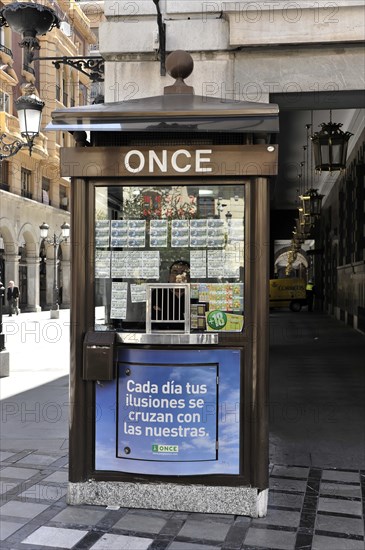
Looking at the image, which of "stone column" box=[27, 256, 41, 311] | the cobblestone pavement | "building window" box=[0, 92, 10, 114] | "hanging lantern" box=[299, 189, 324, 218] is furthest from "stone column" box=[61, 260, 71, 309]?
the cobblestone pavement

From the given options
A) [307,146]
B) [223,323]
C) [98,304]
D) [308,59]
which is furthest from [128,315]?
[307,146]

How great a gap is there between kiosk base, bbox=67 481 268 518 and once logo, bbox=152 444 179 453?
0.26 metres

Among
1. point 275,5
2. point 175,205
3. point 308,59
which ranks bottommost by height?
point 175,205

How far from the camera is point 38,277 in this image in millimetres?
38625

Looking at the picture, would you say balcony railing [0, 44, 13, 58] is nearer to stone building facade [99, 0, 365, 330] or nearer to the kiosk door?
stone building facade [99, 0, 365, 330]

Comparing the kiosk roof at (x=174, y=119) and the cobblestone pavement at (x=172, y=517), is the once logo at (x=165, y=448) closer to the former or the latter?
the cobblestone pavement at (x=172, y=517)

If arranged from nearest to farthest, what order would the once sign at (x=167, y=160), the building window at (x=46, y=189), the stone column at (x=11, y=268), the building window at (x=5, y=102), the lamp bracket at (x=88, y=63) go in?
1. the once sign at (x=167, y=160)
2. the lamp bracket at (x=88, y=63)
3. the building window at (x=5, y=102)
4. the stone column at (x=11, y=268)
5. the building window at (x=46, y=189)

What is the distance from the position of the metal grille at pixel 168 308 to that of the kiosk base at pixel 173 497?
47.6 inches

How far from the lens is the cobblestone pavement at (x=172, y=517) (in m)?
4.14

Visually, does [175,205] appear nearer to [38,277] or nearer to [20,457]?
[20,457]

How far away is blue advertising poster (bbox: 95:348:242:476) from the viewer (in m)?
4.67

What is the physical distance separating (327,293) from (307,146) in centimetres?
1451

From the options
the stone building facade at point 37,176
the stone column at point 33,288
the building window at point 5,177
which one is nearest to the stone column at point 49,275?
the stone building facade at point 37,176

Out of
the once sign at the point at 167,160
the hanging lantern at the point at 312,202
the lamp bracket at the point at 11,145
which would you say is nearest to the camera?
the once sign at the point at 167,160
